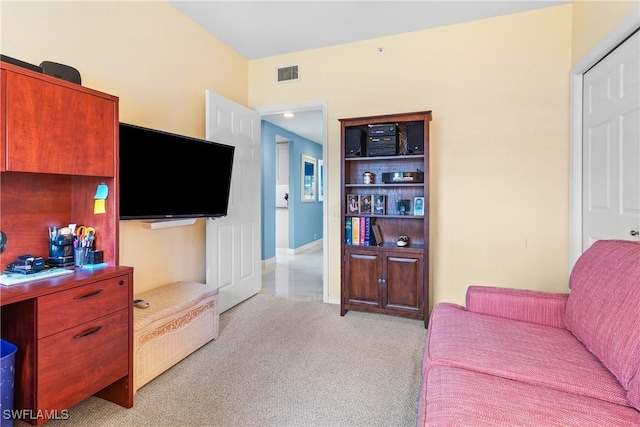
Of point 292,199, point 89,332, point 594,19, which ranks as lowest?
point 89,332

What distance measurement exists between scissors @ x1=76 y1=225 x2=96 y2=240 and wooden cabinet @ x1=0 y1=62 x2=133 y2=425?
0.08 feet

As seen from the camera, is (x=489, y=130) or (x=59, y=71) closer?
(x=59, y=71)

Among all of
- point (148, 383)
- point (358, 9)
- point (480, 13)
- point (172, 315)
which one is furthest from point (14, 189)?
point (480, 13)

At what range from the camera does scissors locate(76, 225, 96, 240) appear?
5.90ft

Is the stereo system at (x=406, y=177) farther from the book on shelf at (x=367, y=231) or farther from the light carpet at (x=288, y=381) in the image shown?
the light carpet at (x=288, y=381)

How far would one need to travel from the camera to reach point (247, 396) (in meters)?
1.87

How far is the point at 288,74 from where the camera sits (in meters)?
3.63

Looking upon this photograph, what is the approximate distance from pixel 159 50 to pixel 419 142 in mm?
2282

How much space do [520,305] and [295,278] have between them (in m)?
3.21

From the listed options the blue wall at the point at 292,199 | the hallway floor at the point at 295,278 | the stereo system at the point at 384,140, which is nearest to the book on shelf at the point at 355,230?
the stereo system at the point at 384,140

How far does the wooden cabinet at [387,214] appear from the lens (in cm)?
290

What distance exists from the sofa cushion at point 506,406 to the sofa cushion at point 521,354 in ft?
0.18

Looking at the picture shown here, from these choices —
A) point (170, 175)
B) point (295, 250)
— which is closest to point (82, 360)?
point (170, 175)

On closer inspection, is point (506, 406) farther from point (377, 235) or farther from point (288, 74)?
point (288, 74)
